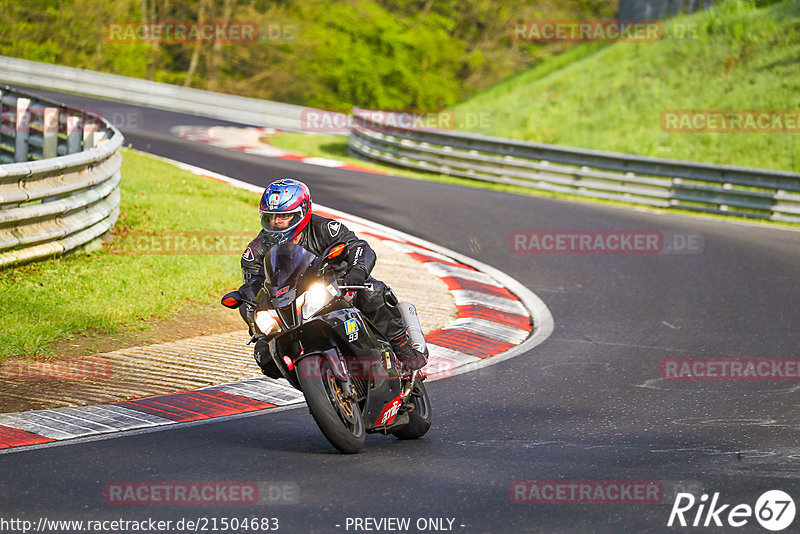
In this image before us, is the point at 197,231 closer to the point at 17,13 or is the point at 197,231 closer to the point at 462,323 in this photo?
the point at 462,323

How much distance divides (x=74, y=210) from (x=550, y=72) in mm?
27240

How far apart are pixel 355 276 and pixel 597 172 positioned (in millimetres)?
15937

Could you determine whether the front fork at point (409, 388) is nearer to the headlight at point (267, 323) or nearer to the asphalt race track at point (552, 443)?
the asphalt race track at point (552, 443)

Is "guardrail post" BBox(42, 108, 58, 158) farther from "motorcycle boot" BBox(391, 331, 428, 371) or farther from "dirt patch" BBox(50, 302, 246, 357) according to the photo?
"motorcycle boot" BBox(391, 331, 428, 371)

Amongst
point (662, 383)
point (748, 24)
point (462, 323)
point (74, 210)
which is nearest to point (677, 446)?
point (662, 383)

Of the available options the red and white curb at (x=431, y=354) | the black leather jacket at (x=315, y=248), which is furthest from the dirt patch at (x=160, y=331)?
the black leather jacket at (x=315, y=248)

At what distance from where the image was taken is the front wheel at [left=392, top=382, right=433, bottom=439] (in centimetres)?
639

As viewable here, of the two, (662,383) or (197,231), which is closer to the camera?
(662,383)

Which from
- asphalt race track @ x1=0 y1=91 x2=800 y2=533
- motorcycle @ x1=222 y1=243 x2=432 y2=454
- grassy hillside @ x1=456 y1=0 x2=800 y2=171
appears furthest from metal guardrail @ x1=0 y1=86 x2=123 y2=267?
grassy hillside @ x1=456 y1=0 x2=800 y2=171

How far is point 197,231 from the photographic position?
12.9m

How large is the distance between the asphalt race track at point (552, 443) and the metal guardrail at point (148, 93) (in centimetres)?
2240

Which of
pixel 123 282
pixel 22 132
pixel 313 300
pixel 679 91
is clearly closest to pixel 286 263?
pixel 313 300

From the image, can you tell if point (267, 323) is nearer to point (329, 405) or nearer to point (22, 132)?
point (329, 405)

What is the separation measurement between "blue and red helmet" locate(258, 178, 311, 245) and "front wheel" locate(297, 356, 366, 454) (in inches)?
30.2
